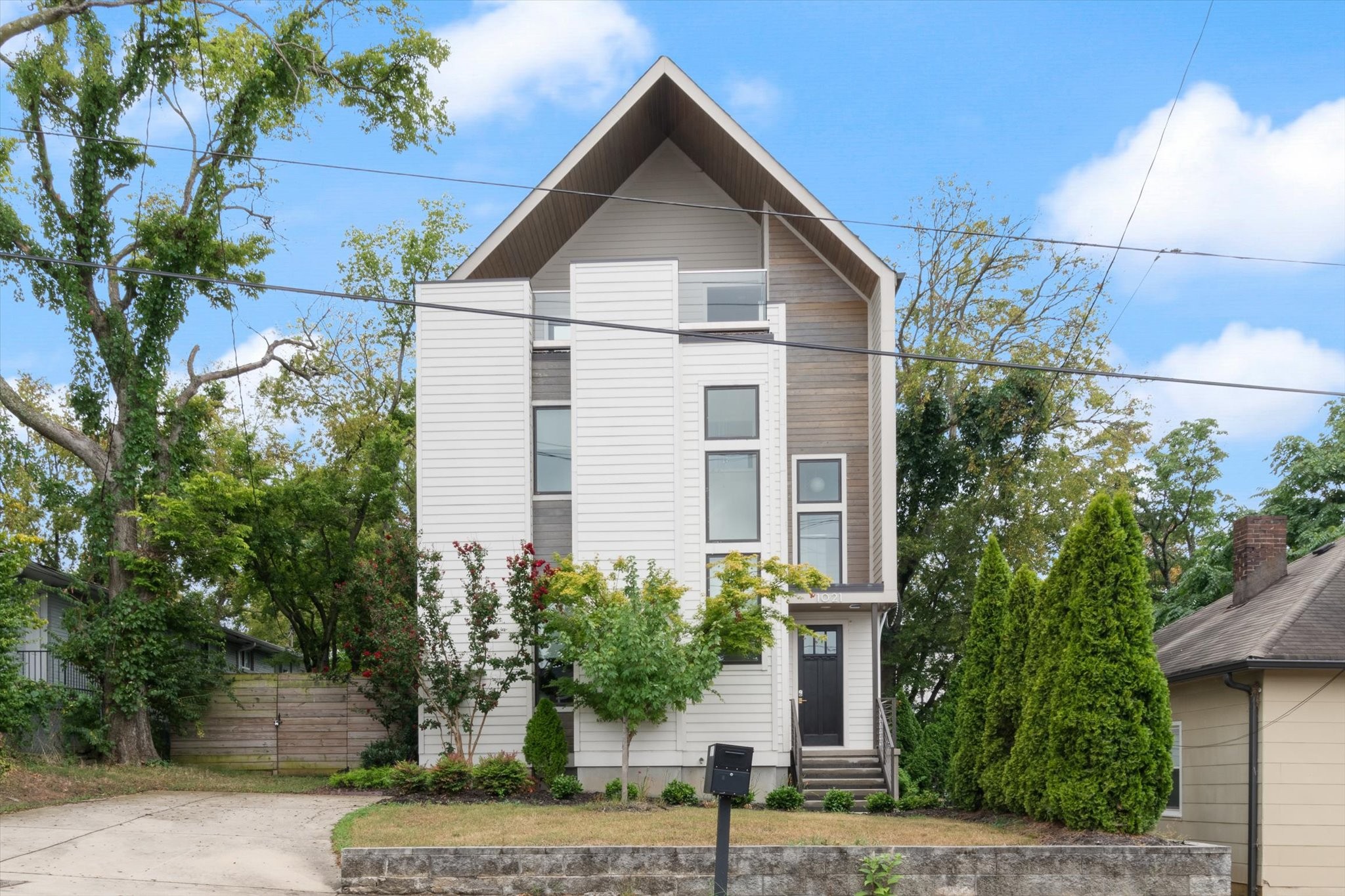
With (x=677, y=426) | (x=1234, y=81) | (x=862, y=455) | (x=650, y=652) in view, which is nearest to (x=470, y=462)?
(x=677, y=426)

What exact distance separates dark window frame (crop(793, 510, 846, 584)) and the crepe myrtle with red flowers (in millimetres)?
4333

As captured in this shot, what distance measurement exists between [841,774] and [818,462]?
505 cm

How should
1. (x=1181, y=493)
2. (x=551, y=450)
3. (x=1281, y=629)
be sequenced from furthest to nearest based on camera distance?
(x=1181, y=493), (x=551, y=450), (x=1281, y=629)

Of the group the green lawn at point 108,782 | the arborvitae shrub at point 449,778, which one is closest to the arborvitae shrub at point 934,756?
the arborvitae shrub at point 449,778

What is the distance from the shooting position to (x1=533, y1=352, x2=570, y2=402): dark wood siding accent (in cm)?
1914

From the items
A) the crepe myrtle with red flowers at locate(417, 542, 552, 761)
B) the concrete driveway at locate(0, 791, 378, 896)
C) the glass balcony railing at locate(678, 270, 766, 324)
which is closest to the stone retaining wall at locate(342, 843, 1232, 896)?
the concrete driveway at locate(0, 791, 378, 896)

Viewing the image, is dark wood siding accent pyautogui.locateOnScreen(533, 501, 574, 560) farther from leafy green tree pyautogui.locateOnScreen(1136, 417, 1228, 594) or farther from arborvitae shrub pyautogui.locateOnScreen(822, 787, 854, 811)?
leafy green tree pyautogui.locateOnScreen(1136, 417, 1228, 594)

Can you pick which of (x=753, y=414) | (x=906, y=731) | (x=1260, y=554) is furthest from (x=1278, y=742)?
(x=753, y=414)

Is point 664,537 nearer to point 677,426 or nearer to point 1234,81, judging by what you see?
point 677,426

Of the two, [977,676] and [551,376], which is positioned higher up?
[551,376]

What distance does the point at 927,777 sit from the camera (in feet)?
63.9

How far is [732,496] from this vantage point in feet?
61.5

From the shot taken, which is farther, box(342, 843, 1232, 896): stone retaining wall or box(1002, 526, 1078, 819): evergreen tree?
box(1002, 526, 1078, 819): evergreen tree

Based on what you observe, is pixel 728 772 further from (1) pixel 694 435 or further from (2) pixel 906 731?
(2) pixel 906 731
